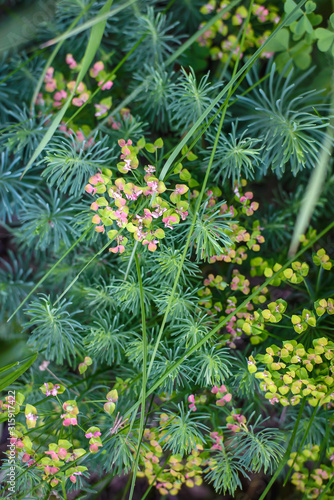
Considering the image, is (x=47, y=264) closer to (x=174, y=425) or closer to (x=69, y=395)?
(x=69, y=395)

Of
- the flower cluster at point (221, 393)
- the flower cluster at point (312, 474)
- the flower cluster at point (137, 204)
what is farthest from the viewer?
the flower cluster at point (312, 474)

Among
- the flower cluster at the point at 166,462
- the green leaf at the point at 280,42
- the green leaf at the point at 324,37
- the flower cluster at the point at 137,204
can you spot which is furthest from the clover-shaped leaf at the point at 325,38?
the flower cluster at the point at 166,462

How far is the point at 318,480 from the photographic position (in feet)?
3.76

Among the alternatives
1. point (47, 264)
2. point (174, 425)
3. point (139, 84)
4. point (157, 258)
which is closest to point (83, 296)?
point (47, 264)

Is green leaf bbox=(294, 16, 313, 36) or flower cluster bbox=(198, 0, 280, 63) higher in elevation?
green leaf bbox=(294, 16, 313, 36)

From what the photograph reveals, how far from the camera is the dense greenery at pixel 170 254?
974 millimetres

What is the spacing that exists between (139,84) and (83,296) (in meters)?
0.79

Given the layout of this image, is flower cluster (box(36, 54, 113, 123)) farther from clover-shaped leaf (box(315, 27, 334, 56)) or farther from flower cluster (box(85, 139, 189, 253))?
Result: clover-shaped leaf (box(315, 27, 334, 56))

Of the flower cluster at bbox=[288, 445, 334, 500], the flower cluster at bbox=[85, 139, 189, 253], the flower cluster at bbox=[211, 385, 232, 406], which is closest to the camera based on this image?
the flower cluster at bbox=[85, 139, 189, 253]

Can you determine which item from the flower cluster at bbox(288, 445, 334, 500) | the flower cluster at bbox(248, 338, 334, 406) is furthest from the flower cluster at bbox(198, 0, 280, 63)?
the flower cluster at bbox(288, 445, 334, 500)

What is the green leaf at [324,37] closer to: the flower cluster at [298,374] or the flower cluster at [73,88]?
the flower cluster at [73,88]

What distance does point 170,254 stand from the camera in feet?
3.38

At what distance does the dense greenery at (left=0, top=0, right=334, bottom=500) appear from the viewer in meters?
0.97

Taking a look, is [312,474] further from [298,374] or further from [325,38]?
[325,38]
